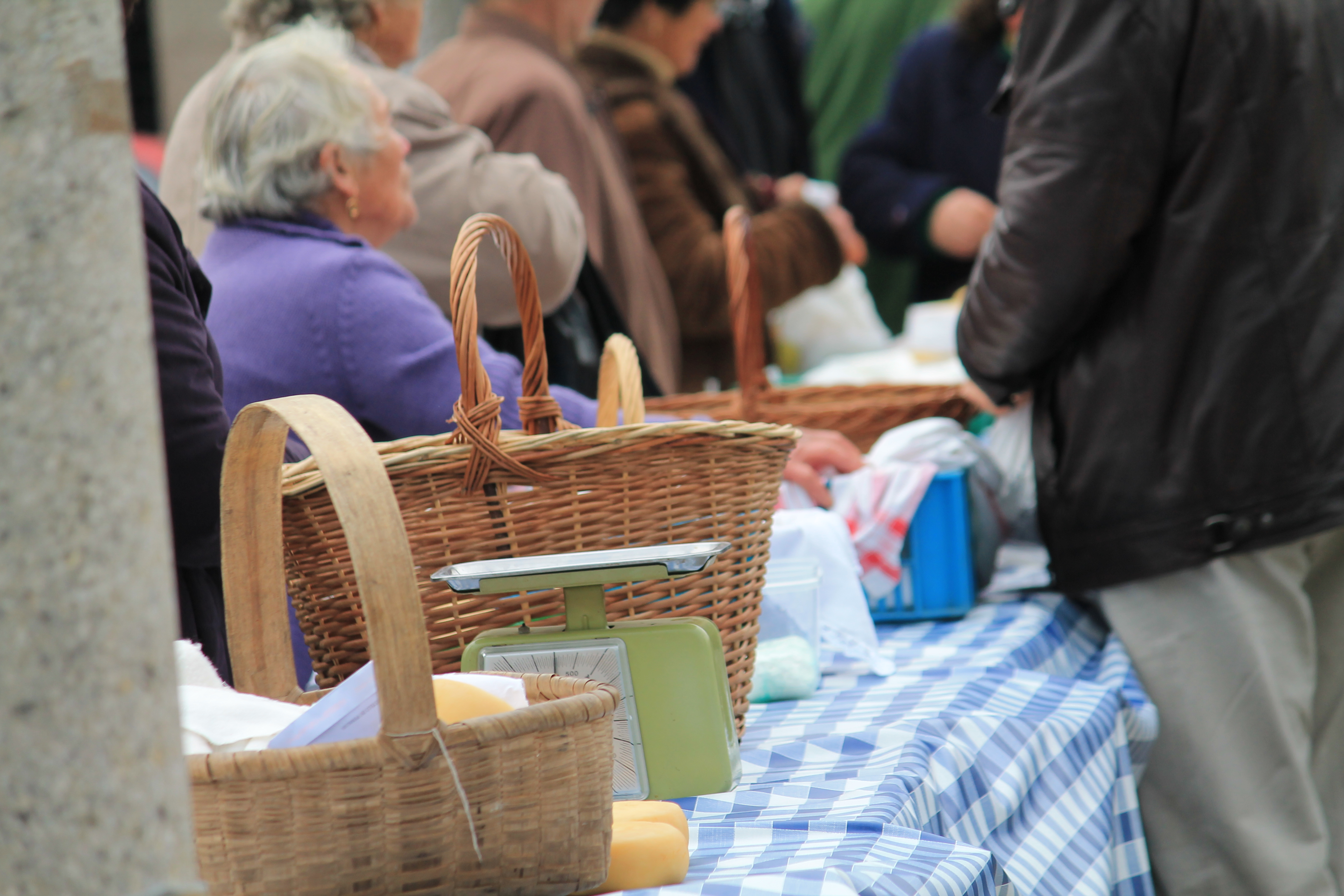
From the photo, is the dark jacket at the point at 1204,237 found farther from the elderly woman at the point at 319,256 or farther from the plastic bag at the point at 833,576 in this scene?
the elderly woman at the point at 319,256

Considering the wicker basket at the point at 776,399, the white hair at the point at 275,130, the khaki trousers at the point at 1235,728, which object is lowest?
the khaki trousers at the point at 1235,728

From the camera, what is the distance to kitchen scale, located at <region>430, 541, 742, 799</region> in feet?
3.21

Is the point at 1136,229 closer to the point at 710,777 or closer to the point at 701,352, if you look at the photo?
the point at 710,777

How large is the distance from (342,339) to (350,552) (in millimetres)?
666

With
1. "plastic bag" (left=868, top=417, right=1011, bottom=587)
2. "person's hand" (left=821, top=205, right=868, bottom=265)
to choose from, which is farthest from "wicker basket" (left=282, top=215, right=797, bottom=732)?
"person's hand" (left=821, top=205, right=868, bottom=265)

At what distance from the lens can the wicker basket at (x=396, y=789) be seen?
2.37 feet

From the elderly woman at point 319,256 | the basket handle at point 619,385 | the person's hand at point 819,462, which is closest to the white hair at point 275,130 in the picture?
the elderly woman at point 319,256

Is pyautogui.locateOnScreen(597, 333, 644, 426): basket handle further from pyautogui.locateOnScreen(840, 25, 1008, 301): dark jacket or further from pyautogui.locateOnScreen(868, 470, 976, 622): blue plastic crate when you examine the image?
pyautogui.locateOnScreen(840, 25, 1008, 301): dark jacket

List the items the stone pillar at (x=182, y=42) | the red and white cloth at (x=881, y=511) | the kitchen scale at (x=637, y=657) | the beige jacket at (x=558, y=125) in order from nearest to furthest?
the kitchen scale at (x=637, y=657)
the red and white cloth at (x=881, y=511)
the beige jacket at (x=558, y=125)
the stone pillar at (x=182, y=42)

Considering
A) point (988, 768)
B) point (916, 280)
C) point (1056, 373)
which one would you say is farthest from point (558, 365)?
point (916, 280)

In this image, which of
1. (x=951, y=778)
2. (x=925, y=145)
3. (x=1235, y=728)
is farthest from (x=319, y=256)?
(x=925, y=145)

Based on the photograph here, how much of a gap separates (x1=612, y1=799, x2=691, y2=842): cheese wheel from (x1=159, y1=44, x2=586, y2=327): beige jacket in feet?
3.94

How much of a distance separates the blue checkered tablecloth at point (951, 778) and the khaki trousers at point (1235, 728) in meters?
Answer: 0.07

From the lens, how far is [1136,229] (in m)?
1.75
